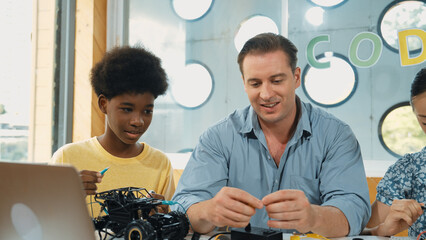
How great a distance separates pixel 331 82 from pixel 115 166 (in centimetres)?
163

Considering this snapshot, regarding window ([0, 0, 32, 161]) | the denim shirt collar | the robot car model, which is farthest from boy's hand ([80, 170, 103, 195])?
window ([0, 0, 32, 161])

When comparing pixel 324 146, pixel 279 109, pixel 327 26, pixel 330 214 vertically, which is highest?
pixel 327 26

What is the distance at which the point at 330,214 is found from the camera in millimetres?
1198

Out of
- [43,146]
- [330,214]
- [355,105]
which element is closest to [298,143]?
[330,214]

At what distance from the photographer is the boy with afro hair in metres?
1.62

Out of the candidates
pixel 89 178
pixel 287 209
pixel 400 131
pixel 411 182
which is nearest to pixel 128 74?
pixel 89 178

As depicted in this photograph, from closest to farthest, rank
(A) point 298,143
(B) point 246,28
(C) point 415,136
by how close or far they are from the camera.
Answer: (A) point 298,143, (C) point 415,136, (B) point 246,28

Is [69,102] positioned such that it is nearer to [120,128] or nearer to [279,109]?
[120,128]

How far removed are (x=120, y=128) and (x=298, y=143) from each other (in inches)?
28.6

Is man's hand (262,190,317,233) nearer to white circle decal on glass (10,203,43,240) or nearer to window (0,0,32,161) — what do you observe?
white circle decal on glass (10,203,43,240)

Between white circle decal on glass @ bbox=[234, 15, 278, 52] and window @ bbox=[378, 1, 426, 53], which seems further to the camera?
white circle decal on glass @ bbox=[234, 15, 278, 52]

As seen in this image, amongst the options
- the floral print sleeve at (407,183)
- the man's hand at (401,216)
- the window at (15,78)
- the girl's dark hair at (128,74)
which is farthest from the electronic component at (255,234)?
the window at (15,78)

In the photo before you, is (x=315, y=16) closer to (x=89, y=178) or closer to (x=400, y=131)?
(x=400, y=131)

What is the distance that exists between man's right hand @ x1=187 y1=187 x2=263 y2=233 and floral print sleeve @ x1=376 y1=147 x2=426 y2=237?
69 cm
